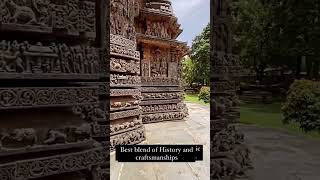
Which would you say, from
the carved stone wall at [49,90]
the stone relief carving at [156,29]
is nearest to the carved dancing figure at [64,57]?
the carved stone wall at [49,90]

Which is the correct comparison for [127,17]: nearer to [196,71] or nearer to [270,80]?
[270,80]

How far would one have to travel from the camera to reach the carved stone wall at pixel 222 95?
5.34 m

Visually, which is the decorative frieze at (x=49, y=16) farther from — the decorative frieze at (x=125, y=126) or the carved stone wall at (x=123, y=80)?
the decorative frieze at (x=125, y=126)

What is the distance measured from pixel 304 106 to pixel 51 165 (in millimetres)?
11088

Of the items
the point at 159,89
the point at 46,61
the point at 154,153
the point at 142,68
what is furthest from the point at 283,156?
the point at 142,68

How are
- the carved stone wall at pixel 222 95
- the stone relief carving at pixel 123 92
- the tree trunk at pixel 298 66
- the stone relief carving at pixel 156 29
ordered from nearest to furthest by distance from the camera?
the carved stone wall at pixel 222 95 < the stone relief carving at pixel 123 92 < the stone relief carving at pixel 156 29 < the tree trunk at pixel 298 66

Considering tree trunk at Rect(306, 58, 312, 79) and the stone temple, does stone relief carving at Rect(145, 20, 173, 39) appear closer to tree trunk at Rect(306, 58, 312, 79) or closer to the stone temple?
the stone temple

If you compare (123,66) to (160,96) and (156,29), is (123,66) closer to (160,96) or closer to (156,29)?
(160,96)

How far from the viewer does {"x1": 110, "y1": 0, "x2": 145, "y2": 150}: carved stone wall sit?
7.97 meters

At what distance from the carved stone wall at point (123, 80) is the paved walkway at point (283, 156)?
291 cm

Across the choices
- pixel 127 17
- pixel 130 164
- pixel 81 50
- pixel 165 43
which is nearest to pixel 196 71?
pixel 165 43

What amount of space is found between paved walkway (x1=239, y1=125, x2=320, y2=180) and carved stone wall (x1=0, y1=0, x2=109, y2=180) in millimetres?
3073

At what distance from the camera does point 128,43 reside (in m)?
8.67

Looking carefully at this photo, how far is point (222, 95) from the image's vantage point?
→ 18.1 feet
